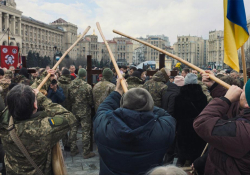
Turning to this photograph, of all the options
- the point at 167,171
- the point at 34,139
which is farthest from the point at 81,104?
the point at 167,171

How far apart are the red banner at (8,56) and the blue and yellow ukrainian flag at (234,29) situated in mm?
9700

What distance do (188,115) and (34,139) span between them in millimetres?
2869

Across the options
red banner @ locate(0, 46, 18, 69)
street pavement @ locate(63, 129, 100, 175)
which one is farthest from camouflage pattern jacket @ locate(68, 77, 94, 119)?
red banner @ locate(0, 46, 18, 69)

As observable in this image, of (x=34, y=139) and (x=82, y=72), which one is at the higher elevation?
(x=82, y=72)

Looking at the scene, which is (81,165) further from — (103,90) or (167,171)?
(167,171)

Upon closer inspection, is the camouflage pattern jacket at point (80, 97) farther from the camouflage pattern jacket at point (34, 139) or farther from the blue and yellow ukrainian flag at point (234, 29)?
the blue and yellow ukrainian flag at point (234, 29)

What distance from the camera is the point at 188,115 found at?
15.1 ft

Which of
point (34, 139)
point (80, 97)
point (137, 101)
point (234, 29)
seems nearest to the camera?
point (137, 101)

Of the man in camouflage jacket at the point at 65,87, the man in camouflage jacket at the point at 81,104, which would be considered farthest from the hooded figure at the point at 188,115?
the man in camouflage jacket at the point at 65,87

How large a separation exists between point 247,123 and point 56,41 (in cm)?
11175

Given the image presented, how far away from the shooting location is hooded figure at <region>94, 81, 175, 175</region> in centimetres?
210

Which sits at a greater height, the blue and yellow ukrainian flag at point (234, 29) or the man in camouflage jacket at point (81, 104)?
the blue and yellow ukrainian flag at point (234, 29)

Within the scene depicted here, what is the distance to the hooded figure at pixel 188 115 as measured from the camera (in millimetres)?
4438

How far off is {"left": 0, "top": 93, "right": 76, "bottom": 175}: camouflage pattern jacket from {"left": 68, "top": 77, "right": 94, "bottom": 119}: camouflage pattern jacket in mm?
3322
